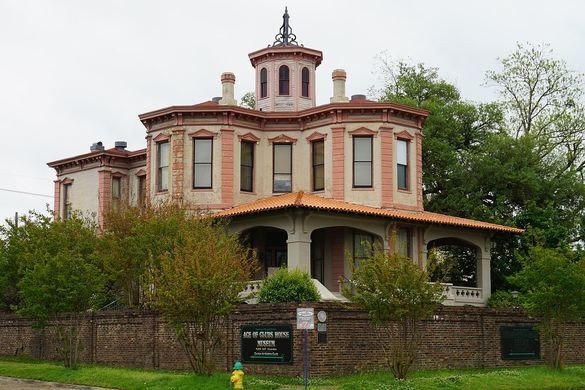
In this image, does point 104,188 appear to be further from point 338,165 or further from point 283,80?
point 338,165

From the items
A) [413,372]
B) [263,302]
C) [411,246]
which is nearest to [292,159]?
[411,246]

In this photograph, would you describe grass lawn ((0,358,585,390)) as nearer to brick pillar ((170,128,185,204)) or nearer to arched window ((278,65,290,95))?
brick pillar ((170,128,185,204))

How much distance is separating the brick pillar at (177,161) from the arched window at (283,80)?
19.3 ft

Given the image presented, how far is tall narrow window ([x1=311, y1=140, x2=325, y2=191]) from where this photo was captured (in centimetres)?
3934

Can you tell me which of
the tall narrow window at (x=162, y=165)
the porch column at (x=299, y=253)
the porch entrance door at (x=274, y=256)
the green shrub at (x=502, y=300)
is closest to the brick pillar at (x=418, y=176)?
the green shrub at (x=502, y=300)

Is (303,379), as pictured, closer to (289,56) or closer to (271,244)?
(271,244)

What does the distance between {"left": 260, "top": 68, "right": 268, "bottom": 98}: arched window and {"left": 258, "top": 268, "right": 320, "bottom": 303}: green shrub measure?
15.2m

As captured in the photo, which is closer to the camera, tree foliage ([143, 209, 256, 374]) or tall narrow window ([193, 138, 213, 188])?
tree foliage ([143, 209, 256, 374])

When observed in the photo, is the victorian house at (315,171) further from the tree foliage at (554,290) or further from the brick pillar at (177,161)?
the tree foliage at (554,290)

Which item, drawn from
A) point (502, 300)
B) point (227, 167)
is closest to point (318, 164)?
point (227, 167)

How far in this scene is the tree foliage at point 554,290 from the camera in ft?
95.7

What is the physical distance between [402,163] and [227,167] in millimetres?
7464

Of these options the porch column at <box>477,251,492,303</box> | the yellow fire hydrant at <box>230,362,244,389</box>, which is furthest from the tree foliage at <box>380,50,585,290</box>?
the yellow fire hydrant at <box>230,362,244,389</box>

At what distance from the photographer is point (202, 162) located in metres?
39.3
